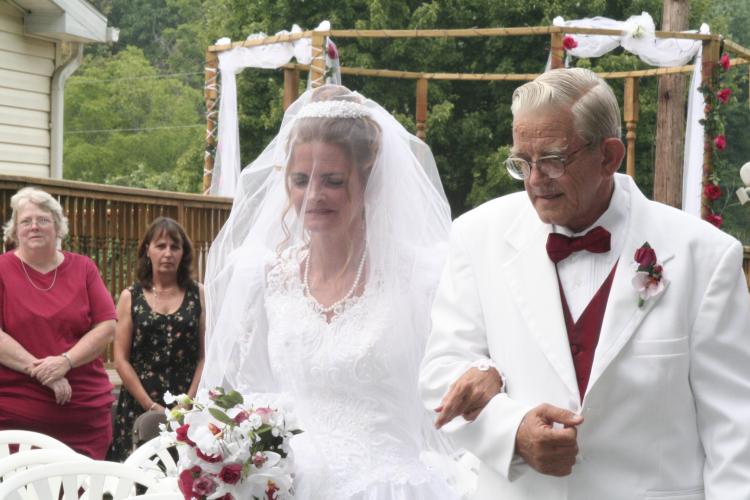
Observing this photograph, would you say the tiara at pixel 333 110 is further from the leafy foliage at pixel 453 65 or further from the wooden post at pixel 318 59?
the leafy foliage at pixel 453 65

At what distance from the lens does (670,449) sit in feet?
8.57

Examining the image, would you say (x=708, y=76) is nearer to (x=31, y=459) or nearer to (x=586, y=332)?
(x=31, y=459)

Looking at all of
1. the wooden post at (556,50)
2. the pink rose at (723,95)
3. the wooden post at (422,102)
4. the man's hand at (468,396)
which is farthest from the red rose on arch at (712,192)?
the man's hand at (468,396)

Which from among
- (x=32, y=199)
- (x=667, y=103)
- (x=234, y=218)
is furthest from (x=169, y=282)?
(x=667, y=103)

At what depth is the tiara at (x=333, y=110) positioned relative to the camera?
3.87m

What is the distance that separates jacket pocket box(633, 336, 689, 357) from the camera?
2.60 meters

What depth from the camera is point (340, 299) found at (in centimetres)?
375

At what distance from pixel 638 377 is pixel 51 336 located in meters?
4.91

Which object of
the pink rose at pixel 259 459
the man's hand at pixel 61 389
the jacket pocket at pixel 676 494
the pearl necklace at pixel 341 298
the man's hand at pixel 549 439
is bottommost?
the man's hand at pixel 61 389

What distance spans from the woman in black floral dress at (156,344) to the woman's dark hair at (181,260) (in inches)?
1.6

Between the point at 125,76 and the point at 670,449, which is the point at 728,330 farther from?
the point at 125,76

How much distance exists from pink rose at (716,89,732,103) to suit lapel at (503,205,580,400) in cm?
1091

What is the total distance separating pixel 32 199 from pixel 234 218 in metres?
3.17


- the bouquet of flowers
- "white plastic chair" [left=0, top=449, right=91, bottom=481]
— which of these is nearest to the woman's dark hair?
"white plastic chair" [left=0, top=449, right=91, bottom=481]
